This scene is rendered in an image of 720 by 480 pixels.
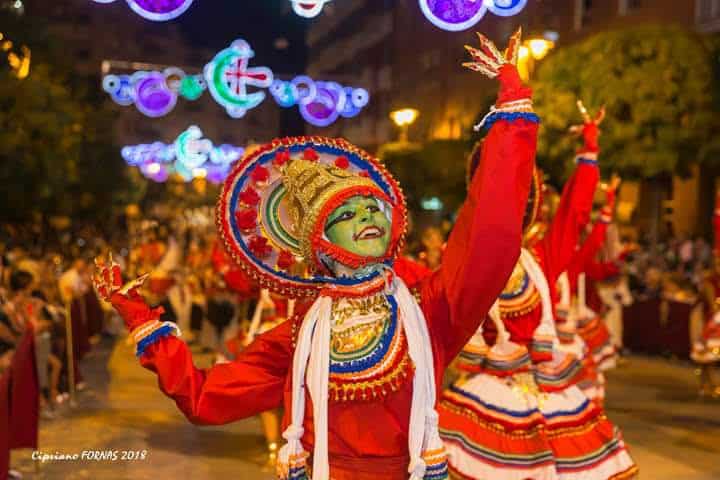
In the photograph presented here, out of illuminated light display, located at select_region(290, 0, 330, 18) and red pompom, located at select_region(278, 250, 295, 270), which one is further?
illuminated light display, located at select_region(290, 0, 330, 18)

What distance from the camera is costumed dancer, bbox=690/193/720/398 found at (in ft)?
30.0

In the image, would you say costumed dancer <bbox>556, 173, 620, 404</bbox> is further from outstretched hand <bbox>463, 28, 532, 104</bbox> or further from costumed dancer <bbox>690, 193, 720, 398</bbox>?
outstretched hand <bbox>463, 28, 532, 104</bbox>

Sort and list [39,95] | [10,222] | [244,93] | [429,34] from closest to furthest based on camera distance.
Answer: [244,93] < [39,95] < [10,222] < [429,34]

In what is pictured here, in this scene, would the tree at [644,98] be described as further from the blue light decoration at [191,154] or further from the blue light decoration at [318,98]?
the blue light decoration at [318,98]

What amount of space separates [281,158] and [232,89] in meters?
10.0

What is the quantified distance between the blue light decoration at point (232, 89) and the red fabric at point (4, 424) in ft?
22.2

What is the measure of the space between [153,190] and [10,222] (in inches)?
1515

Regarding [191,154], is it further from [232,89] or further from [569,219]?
[569,219]

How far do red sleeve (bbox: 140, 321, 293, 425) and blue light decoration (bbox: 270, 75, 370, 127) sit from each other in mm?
11214

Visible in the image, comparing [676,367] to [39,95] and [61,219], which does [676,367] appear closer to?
[39,95]

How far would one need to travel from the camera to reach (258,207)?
403cm

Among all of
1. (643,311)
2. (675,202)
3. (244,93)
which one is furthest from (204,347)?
(675,202)

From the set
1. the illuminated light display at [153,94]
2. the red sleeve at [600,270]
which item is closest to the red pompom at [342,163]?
the red sleeve at [600,270]

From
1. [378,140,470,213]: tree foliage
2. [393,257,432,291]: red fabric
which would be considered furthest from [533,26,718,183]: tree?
[393,257,432,291]: red fabric
